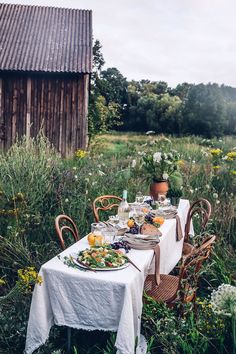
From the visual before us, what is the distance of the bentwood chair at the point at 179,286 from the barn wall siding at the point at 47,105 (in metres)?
9.83

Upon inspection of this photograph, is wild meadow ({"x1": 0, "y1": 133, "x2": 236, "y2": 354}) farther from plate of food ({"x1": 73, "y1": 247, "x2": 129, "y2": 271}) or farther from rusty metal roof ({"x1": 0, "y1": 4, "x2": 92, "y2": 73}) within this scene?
rusty metal roof ({"x1": 0, "y1": 4, "x2": 92, "y2": 73})

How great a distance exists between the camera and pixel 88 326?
325cm

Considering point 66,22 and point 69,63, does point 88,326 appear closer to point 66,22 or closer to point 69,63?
point 69,63

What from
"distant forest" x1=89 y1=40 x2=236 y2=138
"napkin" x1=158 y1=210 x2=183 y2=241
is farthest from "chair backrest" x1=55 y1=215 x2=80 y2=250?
"distant forest" x1=89 y1=40 x2=236 y2=138

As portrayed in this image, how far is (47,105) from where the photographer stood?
13562mm

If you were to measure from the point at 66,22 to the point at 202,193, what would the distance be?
418 inches

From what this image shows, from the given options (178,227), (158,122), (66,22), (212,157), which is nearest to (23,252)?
(178,227)

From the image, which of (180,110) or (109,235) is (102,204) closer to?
(109,235)

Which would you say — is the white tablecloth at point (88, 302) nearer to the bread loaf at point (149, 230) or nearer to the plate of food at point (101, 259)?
the plate of food at point (101, 259)

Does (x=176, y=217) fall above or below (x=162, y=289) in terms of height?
above

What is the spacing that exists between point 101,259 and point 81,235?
2.32 metres

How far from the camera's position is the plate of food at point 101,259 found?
3248 millimetres

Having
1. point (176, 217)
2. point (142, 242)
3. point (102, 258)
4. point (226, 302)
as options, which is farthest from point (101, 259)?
point (176, 217)

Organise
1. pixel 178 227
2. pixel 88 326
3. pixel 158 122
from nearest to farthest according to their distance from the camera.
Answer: pixel 88 326
pixel 178 227
pixel 158 122
